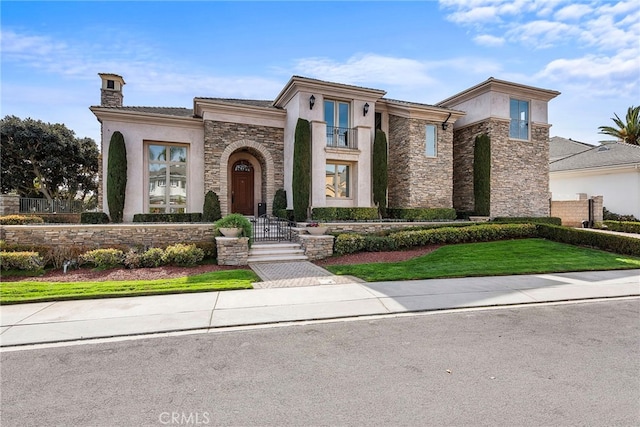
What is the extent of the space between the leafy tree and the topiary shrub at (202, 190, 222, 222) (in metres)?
19.6

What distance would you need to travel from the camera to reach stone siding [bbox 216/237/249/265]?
35.1 ft

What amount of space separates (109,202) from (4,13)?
8.45 m

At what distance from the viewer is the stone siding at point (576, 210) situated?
18859 mm

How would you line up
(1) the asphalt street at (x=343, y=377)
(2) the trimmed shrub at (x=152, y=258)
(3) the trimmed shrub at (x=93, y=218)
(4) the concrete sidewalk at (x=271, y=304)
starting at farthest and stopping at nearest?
(3) the trimmed shrub at (x=93, y=218) → (2) the trimmed shrub at (x=152, y=258) → (4) the concrete sidewalk at (x=271, y=304) → (1) the asphalt street at (x=343, y=377)

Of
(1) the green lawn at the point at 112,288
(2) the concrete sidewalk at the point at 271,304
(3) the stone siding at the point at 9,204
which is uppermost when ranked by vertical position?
(3) the stone siding at the point at 9,204

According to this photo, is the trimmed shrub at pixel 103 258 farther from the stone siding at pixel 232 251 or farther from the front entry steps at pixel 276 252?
the front entry steps at pixel 276 252

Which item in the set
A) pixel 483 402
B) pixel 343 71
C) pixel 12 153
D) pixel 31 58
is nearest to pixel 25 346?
pixel 483 402

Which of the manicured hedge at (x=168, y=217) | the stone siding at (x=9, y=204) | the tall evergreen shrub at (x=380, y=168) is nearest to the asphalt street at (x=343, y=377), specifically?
the manicured hedge at (x=168, y=217)

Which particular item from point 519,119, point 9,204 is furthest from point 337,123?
point 9,204

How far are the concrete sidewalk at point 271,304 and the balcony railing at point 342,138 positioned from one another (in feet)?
31.3

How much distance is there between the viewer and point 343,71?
54.2 ft

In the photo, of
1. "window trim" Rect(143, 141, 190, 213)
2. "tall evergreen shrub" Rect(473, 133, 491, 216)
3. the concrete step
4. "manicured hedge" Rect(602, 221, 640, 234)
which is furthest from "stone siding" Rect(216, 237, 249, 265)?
"manicured hedge" Rect(602, 221, 640, 234)

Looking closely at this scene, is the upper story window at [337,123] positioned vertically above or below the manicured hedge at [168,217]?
above

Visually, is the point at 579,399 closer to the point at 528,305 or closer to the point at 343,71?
the point at 528,305
